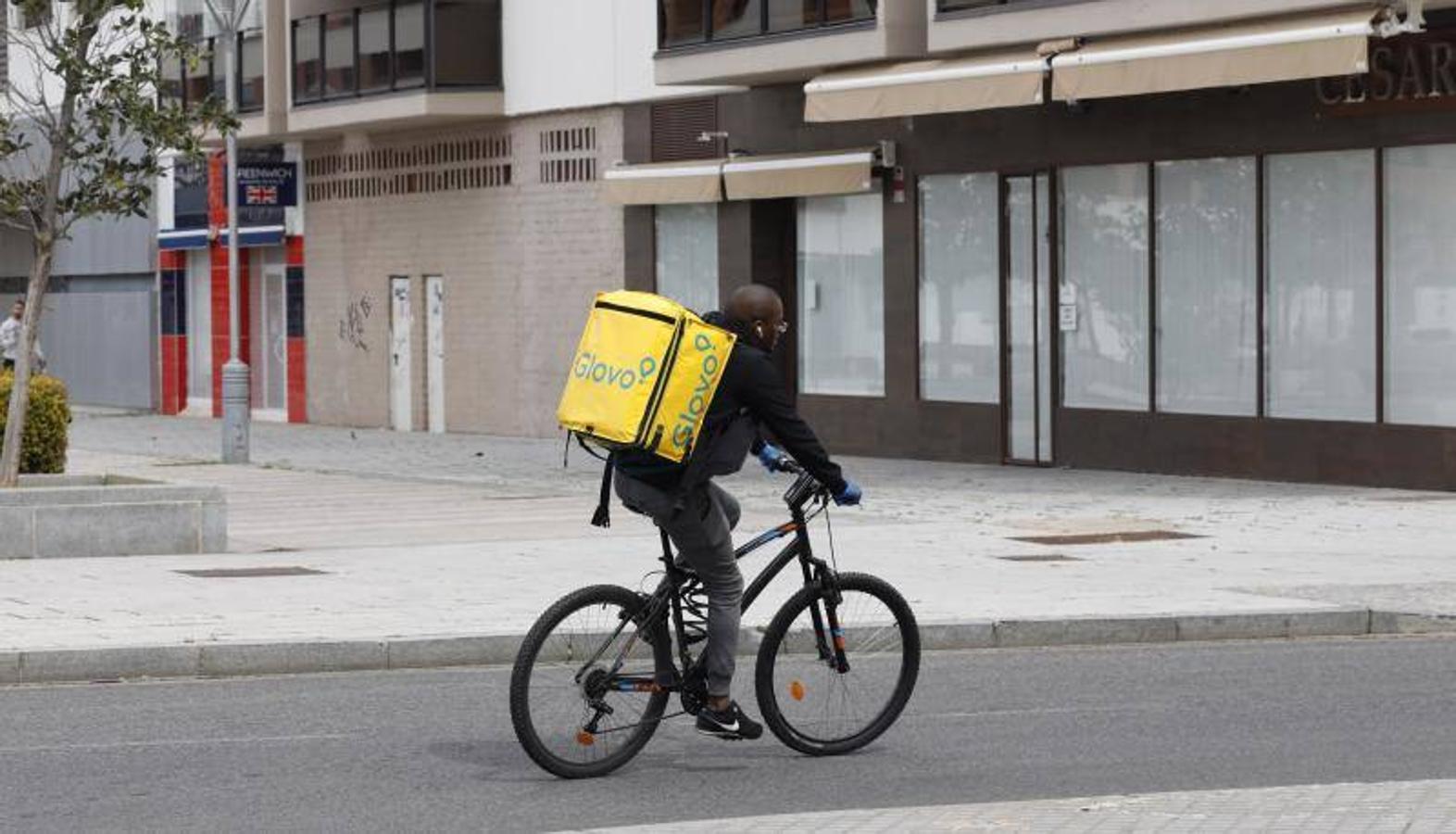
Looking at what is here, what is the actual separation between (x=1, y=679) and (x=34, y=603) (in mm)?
2279

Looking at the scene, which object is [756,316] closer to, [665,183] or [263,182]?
[665,183]

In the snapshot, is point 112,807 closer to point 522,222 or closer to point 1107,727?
point 1107,727

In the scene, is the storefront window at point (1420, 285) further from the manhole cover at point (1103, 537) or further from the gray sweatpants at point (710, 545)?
the gray sweatpants at point (710, 545)

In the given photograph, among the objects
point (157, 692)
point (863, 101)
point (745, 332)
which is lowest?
point (157, 692)

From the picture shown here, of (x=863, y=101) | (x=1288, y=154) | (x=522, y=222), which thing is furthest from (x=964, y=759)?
(x=522, y=222)

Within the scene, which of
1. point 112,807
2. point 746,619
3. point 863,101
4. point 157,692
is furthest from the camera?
point 863,101

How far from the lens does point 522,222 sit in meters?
36.1

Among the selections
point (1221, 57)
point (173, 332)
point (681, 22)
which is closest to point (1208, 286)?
point (1221, 57)

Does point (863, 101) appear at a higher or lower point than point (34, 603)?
higher

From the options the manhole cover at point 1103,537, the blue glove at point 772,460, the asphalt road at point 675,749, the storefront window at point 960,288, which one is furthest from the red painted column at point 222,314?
the blue glove at point 772,460

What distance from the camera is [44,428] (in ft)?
70.3

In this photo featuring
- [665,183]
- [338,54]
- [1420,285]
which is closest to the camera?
[1420,285]

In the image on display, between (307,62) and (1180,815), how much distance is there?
3199 centimetres

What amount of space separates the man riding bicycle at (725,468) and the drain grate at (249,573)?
23.9 feet
